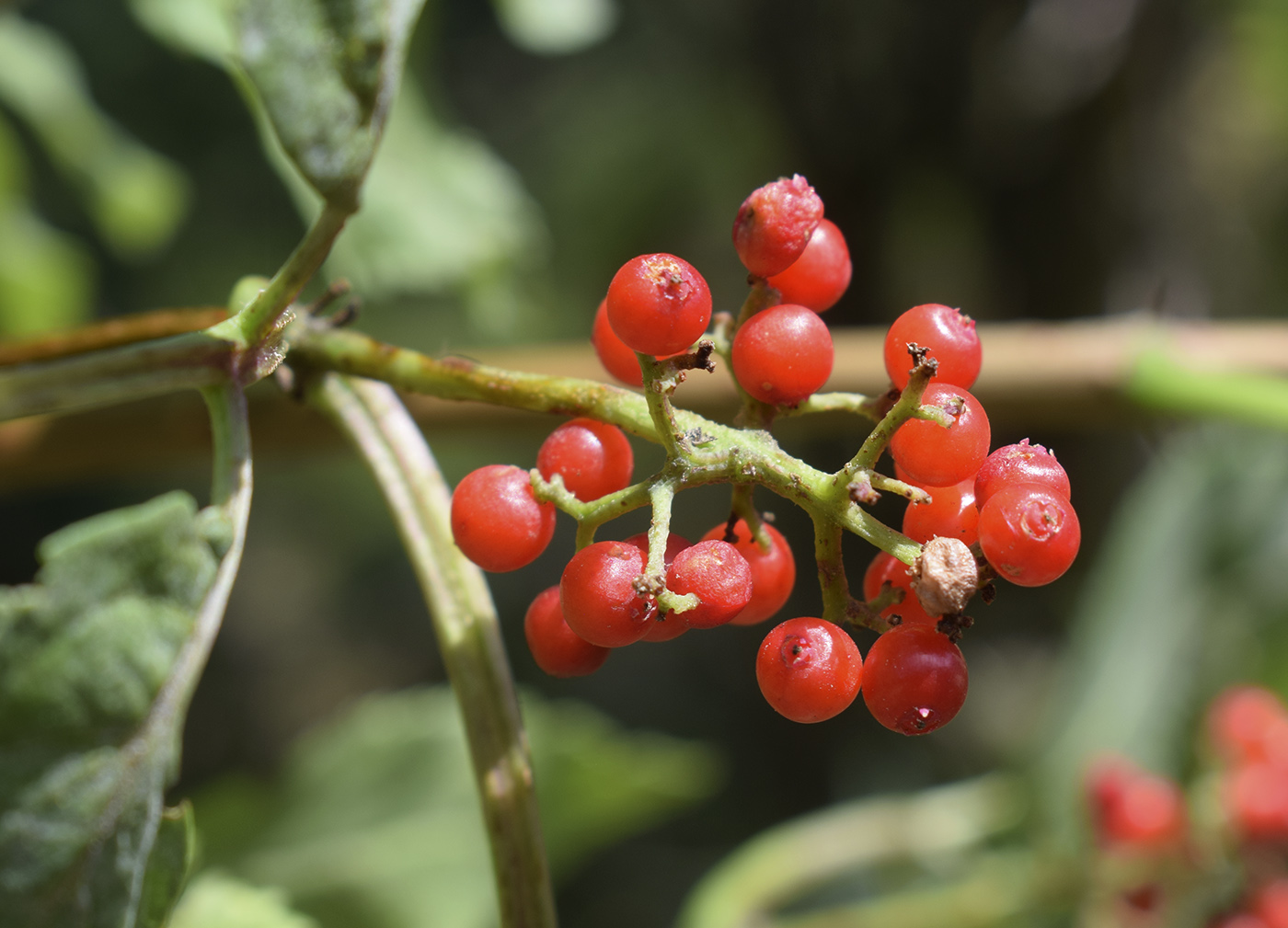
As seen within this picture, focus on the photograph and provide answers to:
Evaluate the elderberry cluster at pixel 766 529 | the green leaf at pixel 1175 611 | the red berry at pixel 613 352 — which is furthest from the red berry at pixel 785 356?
the green leaf at pixel 1175 611

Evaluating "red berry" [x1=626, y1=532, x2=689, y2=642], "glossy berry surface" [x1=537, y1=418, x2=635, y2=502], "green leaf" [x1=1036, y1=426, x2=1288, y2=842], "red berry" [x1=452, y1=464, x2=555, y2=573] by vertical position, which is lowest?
"red berry" [x1=626, y1=532, x2=689, y2=642]

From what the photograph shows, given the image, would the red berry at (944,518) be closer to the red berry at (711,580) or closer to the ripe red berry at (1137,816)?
the red berry at (711,580)

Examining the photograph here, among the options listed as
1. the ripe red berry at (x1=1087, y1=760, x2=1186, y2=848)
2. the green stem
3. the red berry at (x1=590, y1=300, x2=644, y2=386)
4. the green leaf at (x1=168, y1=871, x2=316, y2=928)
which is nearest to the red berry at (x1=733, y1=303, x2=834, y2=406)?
the red berry at (x1=590, y1=300, x2=644, y2=386)

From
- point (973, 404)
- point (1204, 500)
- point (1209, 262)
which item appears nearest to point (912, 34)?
point (1209, 262)

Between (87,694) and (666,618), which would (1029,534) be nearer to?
(666,618)

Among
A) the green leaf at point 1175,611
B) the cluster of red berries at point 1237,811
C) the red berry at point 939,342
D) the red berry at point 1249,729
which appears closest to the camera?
the red berry at point 939,342

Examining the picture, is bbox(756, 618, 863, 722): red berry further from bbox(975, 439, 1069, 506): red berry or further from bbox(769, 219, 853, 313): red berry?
bbox(769, 219, 853, 313): red berry
